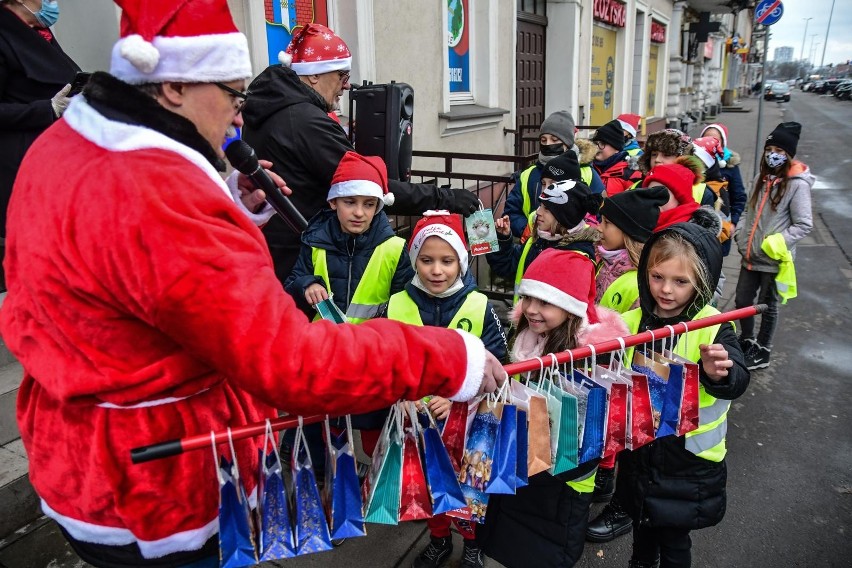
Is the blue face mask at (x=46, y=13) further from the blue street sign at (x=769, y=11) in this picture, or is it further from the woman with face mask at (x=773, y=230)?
the blue street sign at (x=769, y=11)

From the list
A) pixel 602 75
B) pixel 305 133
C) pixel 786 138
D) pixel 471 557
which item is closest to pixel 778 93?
pixel 602 75

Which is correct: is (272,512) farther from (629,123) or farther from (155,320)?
(629,123)

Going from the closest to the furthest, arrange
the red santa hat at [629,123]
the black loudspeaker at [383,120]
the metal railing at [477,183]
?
the black loudspeaker at [383,120] < the metal railing at [477,183] < the red santa hat at [629,123]

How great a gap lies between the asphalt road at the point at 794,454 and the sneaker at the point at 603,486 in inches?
11.0

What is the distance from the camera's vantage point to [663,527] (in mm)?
2189

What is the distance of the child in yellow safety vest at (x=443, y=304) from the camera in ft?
8.19

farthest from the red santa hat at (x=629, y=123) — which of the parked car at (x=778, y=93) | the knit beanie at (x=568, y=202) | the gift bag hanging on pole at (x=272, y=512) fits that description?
the parked car at (x=778, y=93)

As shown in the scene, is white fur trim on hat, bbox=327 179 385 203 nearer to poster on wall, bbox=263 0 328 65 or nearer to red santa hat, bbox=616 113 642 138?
poster on wall, bbox=263 0 328 65

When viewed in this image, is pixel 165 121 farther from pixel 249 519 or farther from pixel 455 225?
pixel 455 225

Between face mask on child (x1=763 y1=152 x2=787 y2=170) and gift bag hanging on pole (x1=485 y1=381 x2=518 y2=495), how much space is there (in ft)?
13.0

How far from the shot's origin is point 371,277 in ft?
9.41

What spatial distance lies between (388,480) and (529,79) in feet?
32.7

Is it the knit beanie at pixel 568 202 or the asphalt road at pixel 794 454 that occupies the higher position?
the knit beanie at pixel 568 202

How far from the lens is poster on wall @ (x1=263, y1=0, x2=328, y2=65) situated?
4.48m
